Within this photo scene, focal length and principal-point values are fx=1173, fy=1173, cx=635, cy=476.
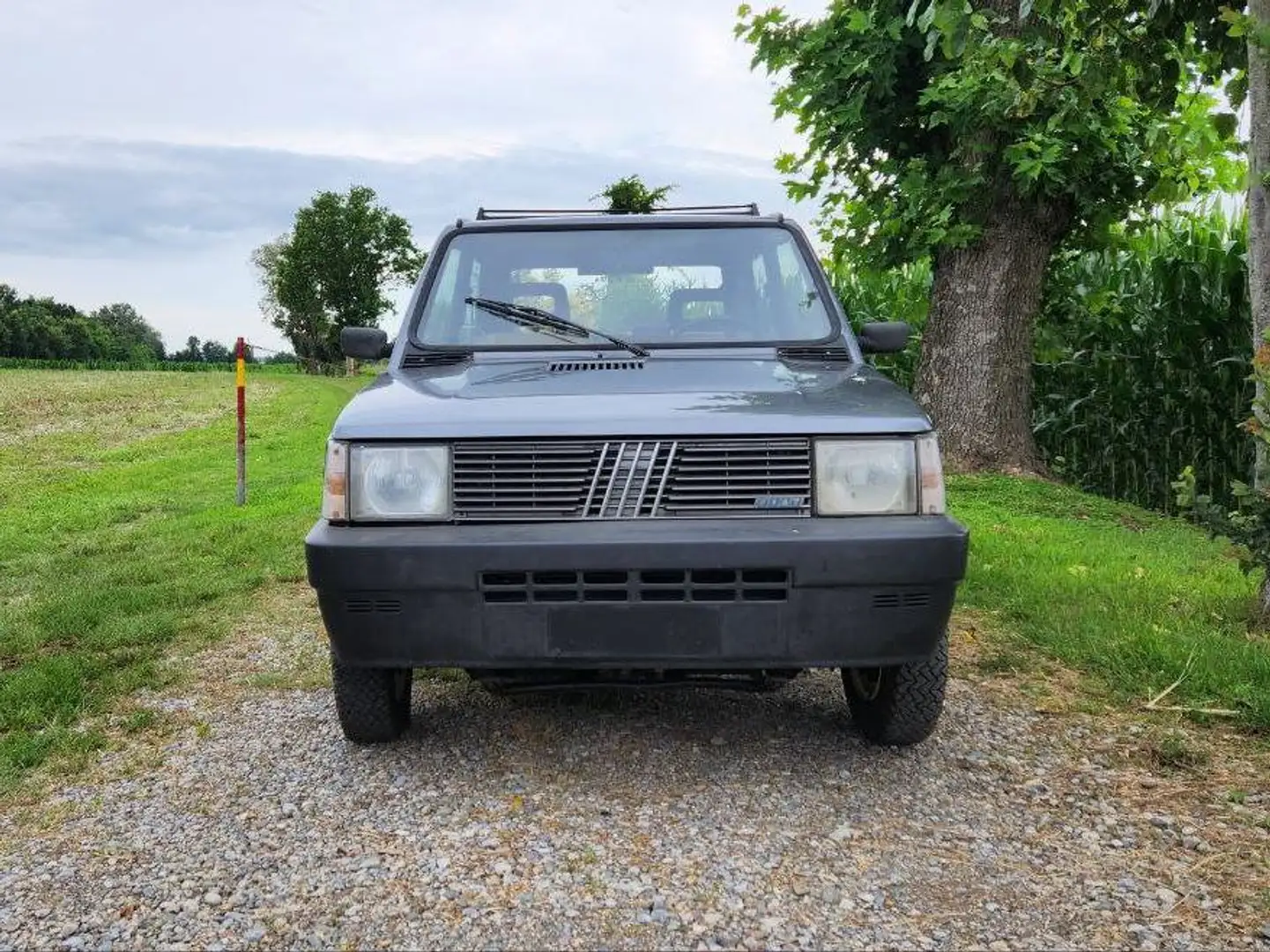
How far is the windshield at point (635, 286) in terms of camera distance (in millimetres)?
4262

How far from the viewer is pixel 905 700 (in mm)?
3621

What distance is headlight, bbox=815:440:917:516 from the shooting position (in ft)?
10.6

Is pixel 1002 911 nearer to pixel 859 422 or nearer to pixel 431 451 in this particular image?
pixel 859 422

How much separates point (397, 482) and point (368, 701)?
2.61ft

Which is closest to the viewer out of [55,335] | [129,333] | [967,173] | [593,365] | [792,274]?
[593,365]

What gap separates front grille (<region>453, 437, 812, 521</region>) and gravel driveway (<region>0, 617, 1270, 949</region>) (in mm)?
838

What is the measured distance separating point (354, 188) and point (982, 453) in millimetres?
66901

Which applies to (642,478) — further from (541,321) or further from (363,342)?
(363,342)

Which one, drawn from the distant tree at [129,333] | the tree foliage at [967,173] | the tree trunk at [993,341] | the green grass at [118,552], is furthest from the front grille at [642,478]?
the distant tree at [129,333]

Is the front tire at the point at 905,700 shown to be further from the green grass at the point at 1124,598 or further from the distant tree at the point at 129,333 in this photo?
the distant tree at the point at 129,333

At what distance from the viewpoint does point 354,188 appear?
236 feet

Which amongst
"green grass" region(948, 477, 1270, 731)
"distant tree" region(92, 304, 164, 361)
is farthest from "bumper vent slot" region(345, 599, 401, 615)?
"distant tree" region(92, 304, 164, 361)

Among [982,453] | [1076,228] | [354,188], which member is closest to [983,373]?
[982,453]

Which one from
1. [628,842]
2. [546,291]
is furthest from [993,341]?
[628,842]
